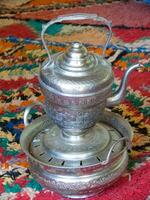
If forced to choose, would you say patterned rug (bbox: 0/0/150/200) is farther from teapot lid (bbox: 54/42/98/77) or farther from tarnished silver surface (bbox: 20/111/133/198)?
teapot lid (bbox: 54/42/98/77)

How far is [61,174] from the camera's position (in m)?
0.76

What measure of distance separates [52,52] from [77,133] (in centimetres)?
67

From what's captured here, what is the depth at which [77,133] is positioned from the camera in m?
0.83

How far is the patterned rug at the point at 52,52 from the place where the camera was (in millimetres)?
849

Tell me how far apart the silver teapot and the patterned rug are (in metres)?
0.06

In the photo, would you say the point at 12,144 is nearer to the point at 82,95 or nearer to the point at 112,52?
the point at 82,95

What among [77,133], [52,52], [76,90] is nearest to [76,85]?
[76,90]

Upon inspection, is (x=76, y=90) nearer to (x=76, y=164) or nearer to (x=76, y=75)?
(x=76, y=75)

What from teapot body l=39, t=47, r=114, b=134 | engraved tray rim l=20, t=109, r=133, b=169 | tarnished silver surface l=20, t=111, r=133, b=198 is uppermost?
teapot body l=39, t=47, r=114, b=134

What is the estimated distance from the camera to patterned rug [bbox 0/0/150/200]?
0.85 m

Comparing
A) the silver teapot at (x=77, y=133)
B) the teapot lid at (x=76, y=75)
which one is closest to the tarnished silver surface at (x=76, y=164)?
the silver teapot at (x=77, y=133)

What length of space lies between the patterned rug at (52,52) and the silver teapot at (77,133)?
0.06 metres

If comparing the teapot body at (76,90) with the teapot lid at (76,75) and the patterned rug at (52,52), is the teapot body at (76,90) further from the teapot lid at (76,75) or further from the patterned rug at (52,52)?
the patterned rug at (52,52)

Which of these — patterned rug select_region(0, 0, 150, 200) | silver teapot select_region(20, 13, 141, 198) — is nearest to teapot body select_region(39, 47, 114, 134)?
silver teapot select_region(20, 13, 141, 198)
